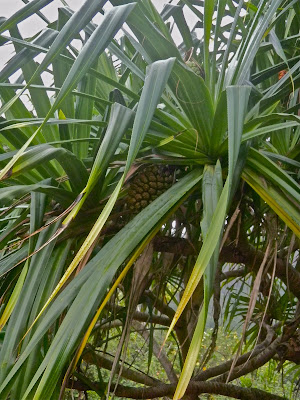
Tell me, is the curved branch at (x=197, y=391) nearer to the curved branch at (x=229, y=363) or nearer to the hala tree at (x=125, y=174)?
the curved branch at (x=229, y=363)

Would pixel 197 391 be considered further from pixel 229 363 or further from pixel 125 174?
pixel 125 174

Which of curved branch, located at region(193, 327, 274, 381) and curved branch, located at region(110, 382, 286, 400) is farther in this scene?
curved branch, located at region(193, 327, 274, 381)

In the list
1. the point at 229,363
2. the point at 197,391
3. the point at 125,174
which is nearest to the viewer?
the point at 125,174

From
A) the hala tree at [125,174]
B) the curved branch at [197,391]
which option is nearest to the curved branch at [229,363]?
the curved branch at [197,391]

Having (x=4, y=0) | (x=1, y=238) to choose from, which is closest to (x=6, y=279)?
(x=1, y=238)

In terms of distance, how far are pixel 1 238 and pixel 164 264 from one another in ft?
1.11

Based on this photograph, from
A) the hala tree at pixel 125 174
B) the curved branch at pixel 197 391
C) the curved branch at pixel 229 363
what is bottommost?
the curved branch at pixel 197 391

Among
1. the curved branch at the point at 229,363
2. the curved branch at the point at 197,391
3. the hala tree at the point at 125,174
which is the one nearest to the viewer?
the hala tree at the point at 125,174

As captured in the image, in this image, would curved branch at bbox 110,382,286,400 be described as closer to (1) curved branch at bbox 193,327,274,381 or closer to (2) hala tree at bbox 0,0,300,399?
(1) curved branch at bbox 193,327,274,381

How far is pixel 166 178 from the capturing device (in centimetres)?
86

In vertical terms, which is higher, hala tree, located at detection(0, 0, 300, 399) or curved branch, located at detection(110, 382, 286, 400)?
hala tree, located at detection(0, 0, 300, 399)

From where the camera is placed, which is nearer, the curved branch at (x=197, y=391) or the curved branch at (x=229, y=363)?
the curved branch at (x=197, y=391)

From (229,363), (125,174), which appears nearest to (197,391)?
(229,363)

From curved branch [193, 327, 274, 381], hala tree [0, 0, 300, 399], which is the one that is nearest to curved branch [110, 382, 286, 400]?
curved branch [193, 327, 274, 381]
